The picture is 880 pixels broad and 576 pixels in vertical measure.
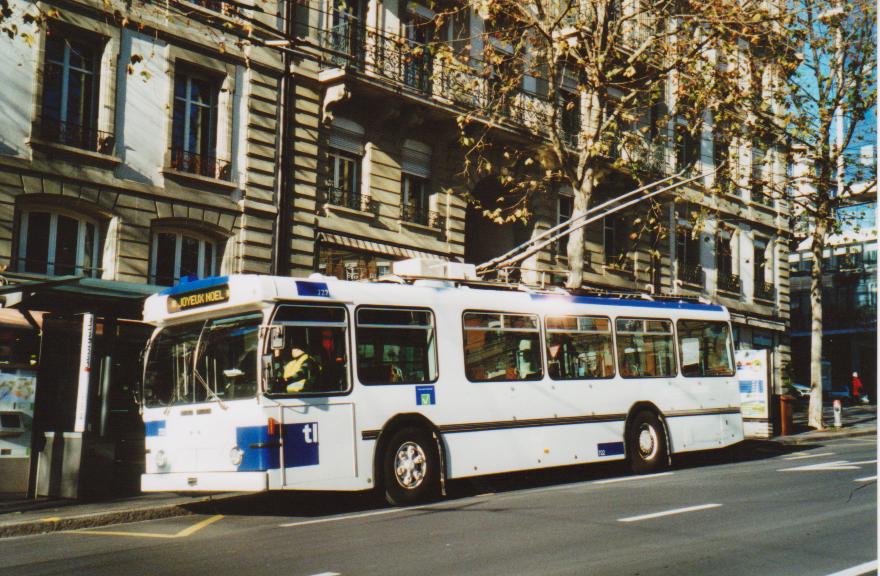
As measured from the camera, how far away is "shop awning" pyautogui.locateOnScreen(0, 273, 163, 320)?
11117mm

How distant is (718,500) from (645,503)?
88cm

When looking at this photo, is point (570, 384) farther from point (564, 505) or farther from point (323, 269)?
point (323, 269)

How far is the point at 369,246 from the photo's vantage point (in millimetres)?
20922

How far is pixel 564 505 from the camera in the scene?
1033cm

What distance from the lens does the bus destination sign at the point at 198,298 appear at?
1026 cm

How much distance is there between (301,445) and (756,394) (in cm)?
1524

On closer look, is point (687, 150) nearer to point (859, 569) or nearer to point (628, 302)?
point (628, 302)

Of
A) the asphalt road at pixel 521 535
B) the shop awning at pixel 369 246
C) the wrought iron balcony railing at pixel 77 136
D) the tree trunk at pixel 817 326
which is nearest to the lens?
the asphalt road at pixel 521 535

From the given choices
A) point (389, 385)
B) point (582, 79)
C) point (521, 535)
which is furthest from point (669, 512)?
point (582, 79)

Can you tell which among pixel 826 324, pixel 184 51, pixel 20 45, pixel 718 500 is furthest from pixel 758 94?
pixel 826 324

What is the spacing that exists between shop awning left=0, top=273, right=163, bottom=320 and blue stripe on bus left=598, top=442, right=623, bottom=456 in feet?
23.1

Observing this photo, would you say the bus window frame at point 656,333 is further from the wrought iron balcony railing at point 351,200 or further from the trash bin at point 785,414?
the trash bin at point 785,414

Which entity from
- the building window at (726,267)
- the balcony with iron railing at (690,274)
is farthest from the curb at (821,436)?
the building window at (726,267)

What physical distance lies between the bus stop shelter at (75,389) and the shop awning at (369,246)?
20.9 ft
